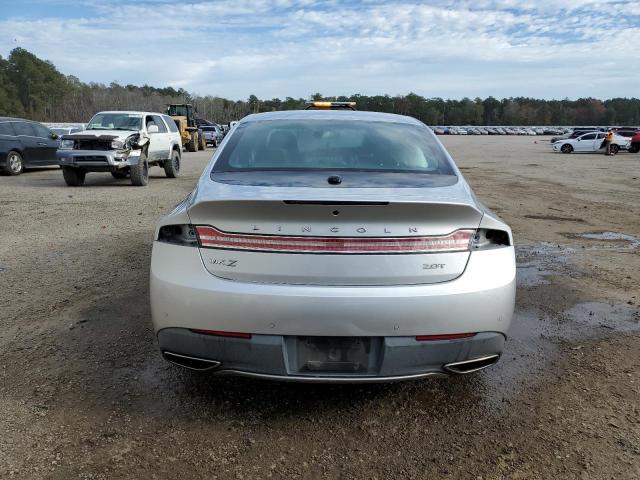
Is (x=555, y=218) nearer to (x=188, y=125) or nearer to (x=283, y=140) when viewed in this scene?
(x=283, y=140)

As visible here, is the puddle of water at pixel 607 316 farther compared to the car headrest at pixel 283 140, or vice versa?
the puddle of water at pixel 607 316

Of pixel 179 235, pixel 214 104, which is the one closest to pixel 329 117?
pixel 179 235

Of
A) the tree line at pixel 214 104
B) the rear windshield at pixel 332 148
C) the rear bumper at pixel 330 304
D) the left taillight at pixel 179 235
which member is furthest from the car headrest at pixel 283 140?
the tree line at pixel 214 104

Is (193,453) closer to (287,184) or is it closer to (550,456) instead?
(287,184)

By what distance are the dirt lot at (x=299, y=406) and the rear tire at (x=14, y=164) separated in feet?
41.6

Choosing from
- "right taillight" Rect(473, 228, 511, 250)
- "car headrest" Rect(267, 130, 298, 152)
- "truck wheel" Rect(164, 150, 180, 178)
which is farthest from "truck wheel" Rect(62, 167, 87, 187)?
"right taillight" Rect(473, 228, 511, 250)

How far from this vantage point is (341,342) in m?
2.57

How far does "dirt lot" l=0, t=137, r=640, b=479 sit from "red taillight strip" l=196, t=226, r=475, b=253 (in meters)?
0.96

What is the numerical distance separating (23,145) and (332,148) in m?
16.2

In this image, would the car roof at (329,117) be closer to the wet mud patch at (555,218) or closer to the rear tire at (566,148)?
the wet mud patch at (555,218)

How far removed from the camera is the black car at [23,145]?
16.1 m

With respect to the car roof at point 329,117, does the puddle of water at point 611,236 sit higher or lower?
lower

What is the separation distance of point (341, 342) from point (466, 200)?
953 mm

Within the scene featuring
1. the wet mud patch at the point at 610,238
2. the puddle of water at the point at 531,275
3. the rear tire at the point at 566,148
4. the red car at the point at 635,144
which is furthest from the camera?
the rear tire at the point at 566,148
